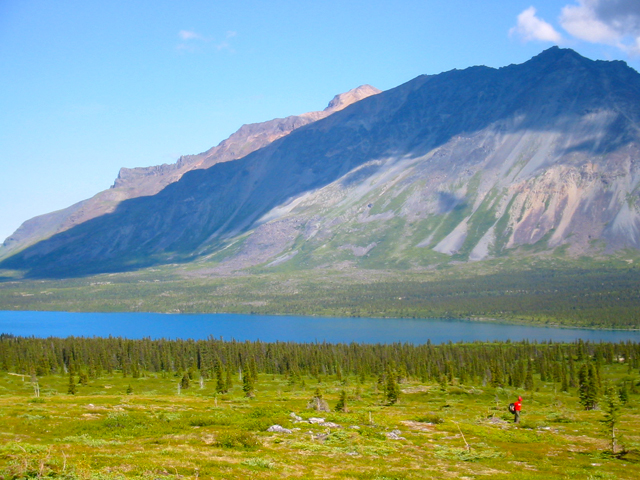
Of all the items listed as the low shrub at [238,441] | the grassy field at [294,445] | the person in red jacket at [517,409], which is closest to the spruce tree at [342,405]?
the grassy field at [294,445]

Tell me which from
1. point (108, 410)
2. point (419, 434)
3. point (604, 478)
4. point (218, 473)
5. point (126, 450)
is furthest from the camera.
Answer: point (108, 410)

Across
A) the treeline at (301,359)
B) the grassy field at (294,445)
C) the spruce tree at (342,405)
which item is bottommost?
the treeline at (301,359)

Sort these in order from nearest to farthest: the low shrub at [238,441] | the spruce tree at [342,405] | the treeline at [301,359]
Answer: the low shrub at [238,441] < the spruce tree at [342,405] < the treeline at [301,359]

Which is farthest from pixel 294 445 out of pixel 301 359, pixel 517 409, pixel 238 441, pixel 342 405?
pixel 301 359

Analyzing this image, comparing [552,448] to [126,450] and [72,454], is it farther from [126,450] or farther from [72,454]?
[72,454]

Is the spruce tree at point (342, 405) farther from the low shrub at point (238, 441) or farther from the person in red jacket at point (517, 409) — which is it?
the low shrub at point (238, 441)

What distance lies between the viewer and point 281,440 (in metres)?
39.7

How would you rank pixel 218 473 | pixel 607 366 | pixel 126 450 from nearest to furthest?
pixel 218 473
pixel 126 450
pixel 607 366

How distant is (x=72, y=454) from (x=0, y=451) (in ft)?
11.5

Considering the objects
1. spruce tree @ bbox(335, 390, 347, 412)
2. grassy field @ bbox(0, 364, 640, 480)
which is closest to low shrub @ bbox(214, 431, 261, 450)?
grassy field @ bbox(0, 364, 640, 480)

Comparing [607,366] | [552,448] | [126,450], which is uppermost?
[126,450]

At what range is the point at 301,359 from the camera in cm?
14350

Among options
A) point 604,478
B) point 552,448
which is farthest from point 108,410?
Result: point 604,478

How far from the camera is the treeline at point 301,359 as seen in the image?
128 metres
